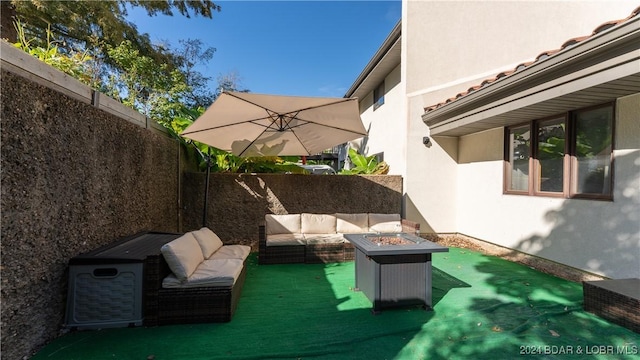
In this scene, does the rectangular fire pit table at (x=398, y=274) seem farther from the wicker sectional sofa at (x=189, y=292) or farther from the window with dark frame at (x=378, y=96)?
the window with dark frame at (x=378, y=96)

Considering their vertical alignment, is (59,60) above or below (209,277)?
above

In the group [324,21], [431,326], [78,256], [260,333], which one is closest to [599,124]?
[431,326]

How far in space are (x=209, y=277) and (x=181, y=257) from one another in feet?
1.40

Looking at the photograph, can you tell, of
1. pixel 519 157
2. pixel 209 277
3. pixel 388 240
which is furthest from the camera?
pixel 519 157

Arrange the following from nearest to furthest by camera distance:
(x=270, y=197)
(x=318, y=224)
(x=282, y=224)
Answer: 1. (x=282, y=224)
2. (x=318, y=224)
3. (x=270, y=197)

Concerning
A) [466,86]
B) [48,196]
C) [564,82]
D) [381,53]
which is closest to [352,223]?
[564,82]

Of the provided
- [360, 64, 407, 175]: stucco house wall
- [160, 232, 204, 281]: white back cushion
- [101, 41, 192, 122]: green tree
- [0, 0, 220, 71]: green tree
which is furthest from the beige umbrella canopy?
[0, 0, 220, 71]: green tree

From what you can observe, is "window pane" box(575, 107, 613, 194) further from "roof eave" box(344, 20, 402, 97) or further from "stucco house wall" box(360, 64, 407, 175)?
"roof eave" box(344, 20, 402, 97)

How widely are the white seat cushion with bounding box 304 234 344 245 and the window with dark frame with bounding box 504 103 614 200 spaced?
414 cm

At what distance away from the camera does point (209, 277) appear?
354 cm

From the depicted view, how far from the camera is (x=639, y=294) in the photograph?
3.37m

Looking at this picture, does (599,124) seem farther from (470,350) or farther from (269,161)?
(269,161)

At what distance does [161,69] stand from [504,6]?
1205cm

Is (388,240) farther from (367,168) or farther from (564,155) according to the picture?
(367,168)
